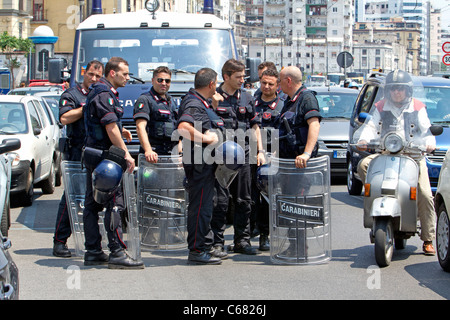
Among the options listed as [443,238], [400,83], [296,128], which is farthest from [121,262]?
[400,83]

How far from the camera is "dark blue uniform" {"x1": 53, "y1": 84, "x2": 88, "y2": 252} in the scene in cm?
834

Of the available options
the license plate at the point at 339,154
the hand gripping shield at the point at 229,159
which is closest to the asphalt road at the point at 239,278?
the hand gripping shield at the point at 229,159

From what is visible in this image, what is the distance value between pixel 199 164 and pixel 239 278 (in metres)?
1.20

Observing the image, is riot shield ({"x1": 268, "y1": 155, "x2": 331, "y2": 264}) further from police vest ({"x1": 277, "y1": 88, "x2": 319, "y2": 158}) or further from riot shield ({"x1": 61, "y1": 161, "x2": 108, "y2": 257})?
riot shield ({"x1": 61, "y1": 161, "x2": 108, "y2": 257})

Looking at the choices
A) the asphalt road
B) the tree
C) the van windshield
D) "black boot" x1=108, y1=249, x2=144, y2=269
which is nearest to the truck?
the van windshield

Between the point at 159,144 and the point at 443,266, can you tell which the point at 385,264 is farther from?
the point at 159,144

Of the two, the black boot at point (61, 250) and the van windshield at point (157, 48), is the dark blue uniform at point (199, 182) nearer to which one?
the black boot at point (61, 250)

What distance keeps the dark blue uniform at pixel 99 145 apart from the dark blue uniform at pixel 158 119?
1071 millimetres

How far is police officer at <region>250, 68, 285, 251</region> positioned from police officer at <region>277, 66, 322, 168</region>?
1.23 feet

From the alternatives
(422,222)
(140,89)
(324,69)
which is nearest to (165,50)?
(140,89)

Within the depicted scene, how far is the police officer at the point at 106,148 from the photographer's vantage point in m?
7.41

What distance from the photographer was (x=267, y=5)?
607 feet

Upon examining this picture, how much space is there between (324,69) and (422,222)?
168 m

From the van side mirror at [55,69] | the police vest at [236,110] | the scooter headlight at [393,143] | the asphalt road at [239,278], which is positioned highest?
the van side mirror at [55,69]
